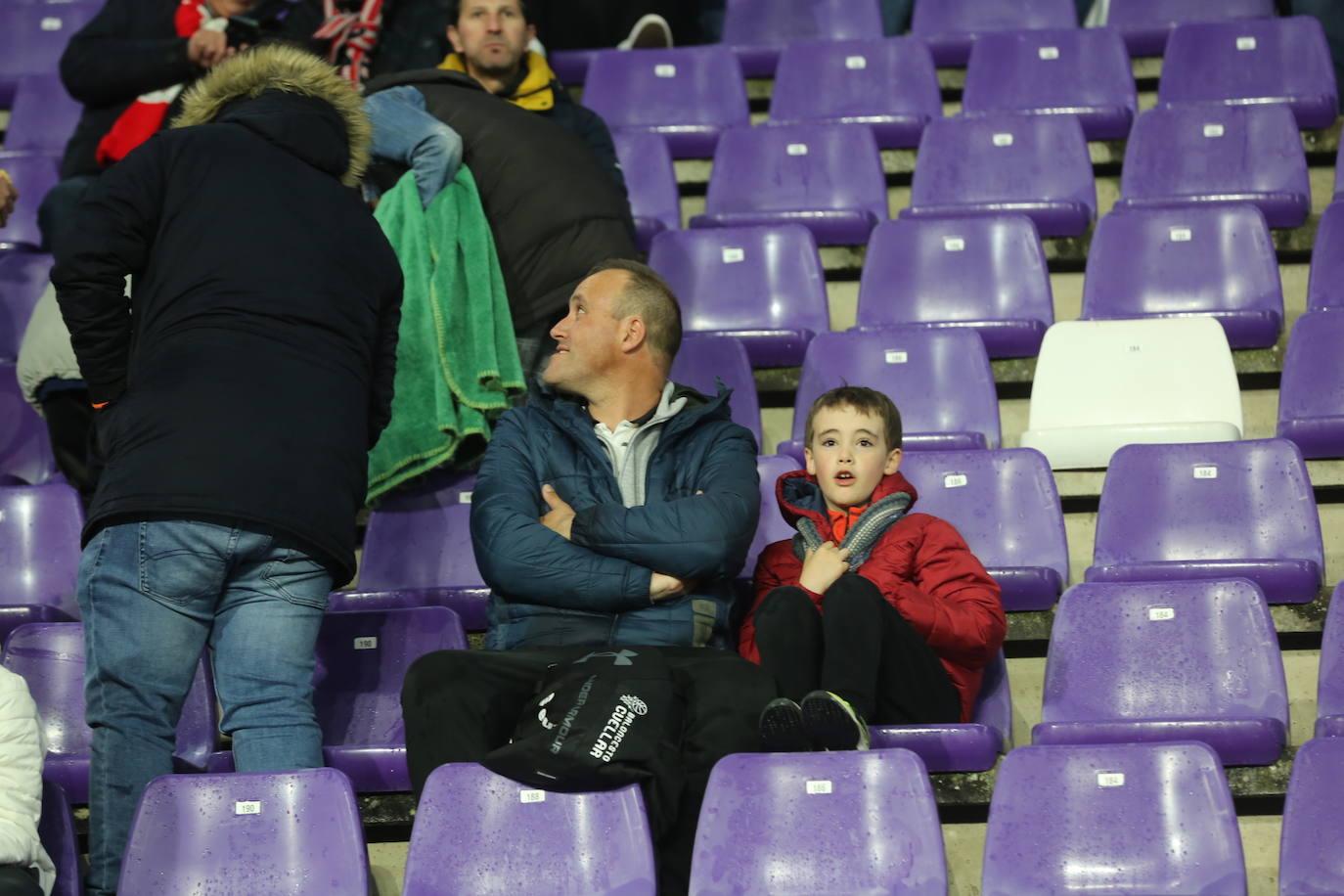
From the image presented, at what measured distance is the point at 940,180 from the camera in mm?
5090

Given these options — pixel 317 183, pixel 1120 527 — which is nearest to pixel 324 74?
pixel 317 183

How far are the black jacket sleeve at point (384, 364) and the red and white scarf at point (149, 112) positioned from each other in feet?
5.34

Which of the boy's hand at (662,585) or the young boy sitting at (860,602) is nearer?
the young boy sitting at (860,602)

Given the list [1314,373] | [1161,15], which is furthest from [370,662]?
[1161,15]

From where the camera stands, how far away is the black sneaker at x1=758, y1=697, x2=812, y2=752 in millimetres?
2779

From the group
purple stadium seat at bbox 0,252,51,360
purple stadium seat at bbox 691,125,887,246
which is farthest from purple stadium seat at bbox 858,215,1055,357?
purple stadium seat at bbox 0,252,51,360

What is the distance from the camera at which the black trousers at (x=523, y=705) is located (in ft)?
9.23

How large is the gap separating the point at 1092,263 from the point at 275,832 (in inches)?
104

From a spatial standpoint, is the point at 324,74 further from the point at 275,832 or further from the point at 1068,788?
the point at 1068,788

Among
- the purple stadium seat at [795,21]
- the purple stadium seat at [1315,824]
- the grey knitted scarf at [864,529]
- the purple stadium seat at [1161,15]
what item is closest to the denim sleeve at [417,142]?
the grey knitted scarf at [864,529]

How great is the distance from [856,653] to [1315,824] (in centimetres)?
71

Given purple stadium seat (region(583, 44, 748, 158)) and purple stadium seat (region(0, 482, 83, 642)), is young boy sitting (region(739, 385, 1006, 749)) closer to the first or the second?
purple stadium seat (region(0, 482, 83, 642))

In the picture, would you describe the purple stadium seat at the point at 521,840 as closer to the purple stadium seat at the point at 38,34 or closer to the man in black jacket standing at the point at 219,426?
the man in black jacket standing at the point at 219,426

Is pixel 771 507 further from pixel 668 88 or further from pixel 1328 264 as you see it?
pixel 668 88
